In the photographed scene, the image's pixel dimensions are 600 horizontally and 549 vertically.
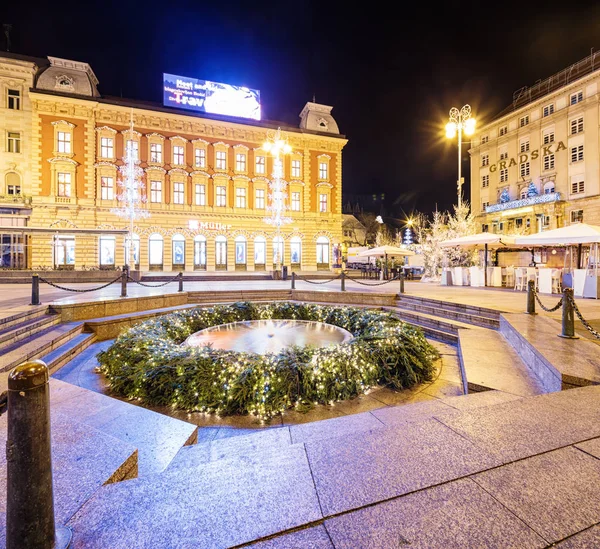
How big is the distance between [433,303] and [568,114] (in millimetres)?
36732

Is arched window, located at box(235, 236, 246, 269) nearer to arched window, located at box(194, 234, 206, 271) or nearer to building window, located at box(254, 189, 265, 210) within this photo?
arched window, located at box(194, 234, 206, 271)

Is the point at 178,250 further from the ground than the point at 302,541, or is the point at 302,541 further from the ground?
the point at 178,250

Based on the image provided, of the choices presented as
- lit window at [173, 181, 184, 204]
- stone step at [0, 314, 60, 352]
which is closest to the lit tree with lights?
lit window at [173, 181, 184, 204]

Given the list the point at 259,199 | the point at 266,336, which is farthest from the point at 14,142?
the point at 266,336

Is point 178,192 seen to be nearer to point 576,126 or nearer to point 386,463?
point 386,463

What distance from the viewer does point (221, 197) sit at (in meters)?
29.1

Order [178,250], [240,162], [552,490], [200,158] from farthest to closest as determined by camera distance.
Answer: [240,162]
[200,158]
[178,250]
[552,490]

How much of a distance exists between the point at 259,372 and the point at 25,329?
4.95 metres

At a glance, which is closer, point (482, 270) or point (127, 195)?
point (482, 270)

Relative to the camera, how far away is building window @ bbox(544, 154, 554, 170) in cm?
3369

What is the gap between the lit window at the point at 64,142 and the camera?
80.0 feet

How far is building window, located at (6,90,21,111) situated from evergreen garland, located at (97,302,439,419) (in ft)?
102

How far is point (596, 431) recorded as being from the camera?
2.41 m

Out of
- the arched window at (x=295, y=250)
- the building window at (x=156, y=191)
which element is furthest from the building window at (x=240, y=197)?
the building window at (x=156, y=191)
